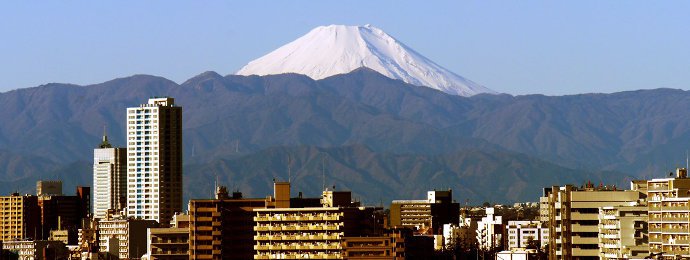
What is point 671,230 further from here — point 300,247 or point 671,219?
point 300,247

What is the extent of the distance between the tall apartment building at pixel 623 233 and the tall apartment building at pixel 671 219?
53.2 inches

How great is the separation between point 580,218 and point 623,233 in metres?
9.68

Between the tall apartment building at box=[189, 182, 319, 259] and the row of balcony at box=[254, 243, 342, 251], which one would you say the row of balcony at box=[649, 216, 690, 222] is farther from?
the tall apartment building at box=[189, 182, 319, 259]

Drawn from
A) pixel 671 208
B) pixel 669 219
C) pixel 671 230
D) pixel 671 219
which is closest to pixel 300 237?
pixel 671 208

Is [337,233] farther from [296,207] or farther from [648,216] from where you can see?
[648,216]

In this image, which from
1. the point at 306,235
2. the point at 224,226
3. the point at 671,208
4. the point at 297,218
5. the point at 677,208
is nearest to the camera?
the point at 677,208

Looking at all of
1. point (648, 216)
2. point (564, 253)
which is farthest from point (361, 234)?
point (648, 216)

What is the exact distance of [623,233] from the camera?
132375 millimetres

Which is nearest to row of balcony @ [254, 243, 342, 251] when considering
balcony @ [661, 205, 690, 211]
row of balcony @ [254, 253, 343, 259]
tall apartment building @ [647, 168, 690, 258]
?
row of balcony @ [254, 253, 343, 259]

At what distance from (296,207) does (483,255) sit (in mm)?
25835

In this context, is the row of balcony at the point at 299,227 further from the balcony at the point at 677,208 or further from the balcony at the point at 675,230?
the balcony at the point at 675,230

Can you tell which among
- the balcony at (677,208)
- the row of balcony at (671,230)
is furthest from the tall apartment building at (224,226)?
the balcony at (677,208)

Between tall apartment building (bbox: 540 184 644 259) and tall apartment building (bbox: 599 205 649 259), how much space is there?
3804 millimetres

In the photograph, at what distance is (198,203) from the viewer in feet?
609
